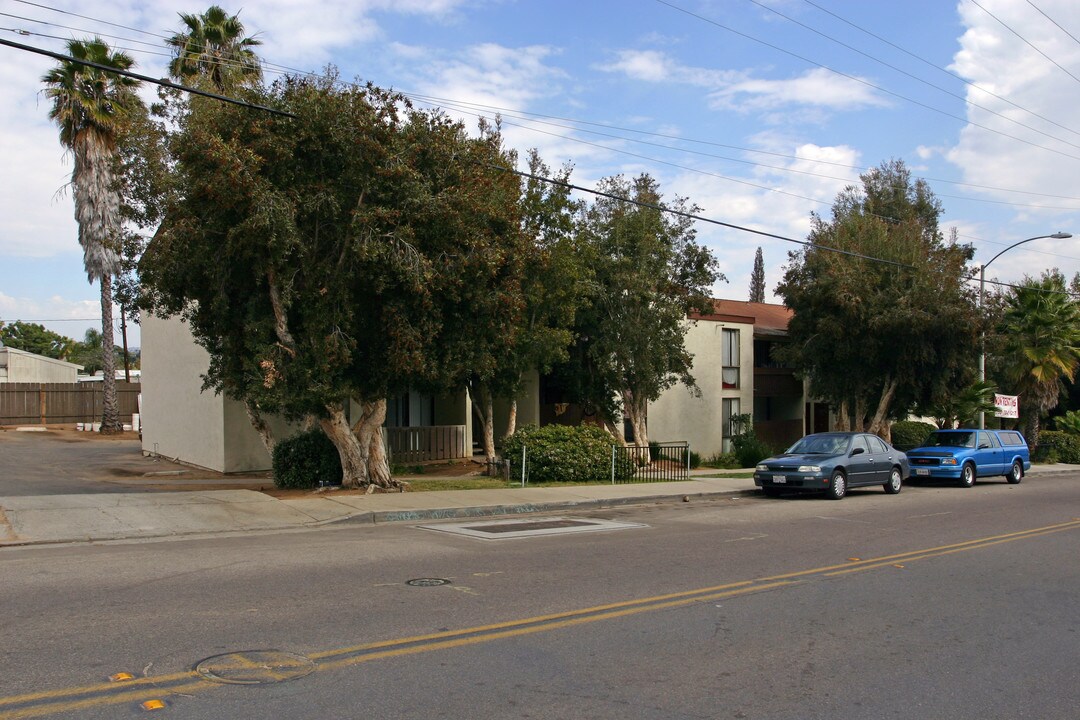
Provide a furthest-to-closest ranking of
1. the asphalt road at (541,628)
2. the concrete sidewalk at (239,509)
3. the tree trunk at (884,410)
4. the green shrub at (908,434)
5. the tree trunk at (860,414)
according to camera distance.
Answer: the green shrub at (908,434)
the tree trunk at (860,414)
the tree trunk at (884,410)
the concrete sidewalk at (239,509)
the asphalt road at (541,628)

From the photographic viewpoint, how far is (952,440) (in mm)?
24469

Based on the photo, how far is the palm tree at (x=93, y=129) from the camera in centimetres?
2670

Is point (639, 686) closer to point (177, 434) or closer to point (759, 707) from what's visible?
point (759, 707)

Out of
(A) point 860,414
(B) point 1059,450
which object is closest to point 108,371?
(A) point 860,414

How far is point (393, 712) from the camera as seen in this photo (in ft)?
16.7

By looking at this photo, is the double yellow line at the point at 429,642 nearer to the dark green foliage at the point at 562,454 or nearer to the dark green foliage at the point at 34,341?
the dark green foliage at the point at 562,454

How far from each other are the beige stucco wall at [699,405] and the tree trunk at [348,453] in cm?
1584

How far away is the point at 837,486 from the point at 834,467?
429 mm

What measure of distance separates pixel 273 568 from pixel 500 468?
38.0 ft

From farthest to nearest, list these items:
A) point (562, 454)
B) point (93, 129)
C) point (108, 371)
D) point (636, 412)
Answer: point (108, 371), point (93, 129), point (636, 412), point (562, 454)

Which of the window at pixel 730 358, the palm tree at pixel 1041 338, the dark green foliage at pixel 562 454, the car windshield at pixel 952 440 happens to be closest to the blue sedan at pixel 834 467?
the dark green foliage at pixel 562 454

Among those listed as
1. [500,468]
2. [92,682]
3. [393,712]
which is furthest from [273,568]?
[500,468]

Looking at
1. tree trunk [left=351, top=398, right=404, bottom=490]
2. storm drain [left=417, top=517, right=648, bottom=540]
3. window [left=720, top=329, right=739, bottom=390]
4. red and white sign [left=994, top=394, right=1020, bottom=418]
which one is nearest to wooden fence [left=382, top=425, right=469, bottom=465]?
tree trunk [left=351, top=398, right=404, bottom=490]

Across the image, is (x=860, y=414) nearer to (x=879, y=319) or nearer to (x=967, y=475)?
(x=879, y=319)
